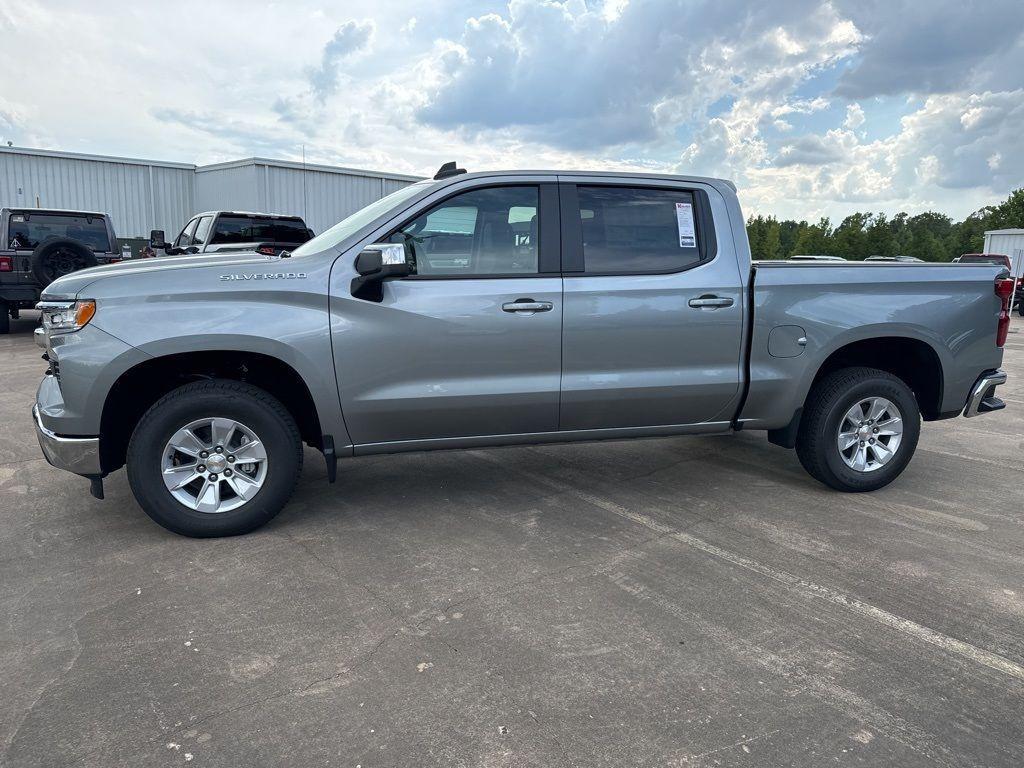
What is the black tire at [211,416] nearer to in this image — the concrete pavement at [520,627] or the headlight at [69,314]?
the concrete pavement at [520,627]

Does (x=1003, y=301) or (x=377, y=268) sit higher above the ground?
(x=377, y=268)

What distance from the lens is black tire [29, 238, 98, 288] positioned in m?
10.8

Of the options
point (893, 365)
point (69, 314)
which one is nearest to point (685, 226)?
point (893, 365)

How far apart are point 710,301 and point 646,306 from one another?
16.3 inches

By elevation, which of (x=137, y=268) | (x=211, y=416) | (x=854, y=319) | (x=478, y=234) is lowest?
(x=211, y=416)

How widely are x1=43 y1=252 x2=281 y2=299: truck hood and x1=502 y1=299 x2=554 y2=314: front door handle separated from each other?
129cm

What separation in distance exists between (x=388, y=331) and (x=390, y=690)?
6.28 ft

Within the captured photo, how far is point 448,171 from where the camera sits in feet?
14.7

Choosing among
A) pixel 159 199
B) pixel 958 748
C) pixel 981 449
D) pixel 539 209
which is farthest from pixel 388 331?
pixel 159 199

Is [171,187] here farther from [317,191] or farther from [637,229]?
[637,229]

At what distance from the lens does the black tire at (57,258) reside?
10.8 meters

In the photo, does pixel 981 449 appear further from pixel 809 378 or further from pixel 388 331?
pixel 388 331

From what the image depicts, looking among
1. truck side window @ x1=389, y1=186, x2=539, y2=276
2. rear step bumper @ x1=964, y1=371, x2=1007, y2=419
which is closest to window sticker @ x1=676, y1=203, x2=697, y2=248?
truck side window @ x1=389, y1=186, x2=539, y2=276

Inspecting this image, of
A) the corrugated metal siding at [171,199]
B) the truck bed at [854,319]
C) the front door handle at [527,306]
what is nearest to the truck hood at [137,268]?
the front door handle at [527,306]
